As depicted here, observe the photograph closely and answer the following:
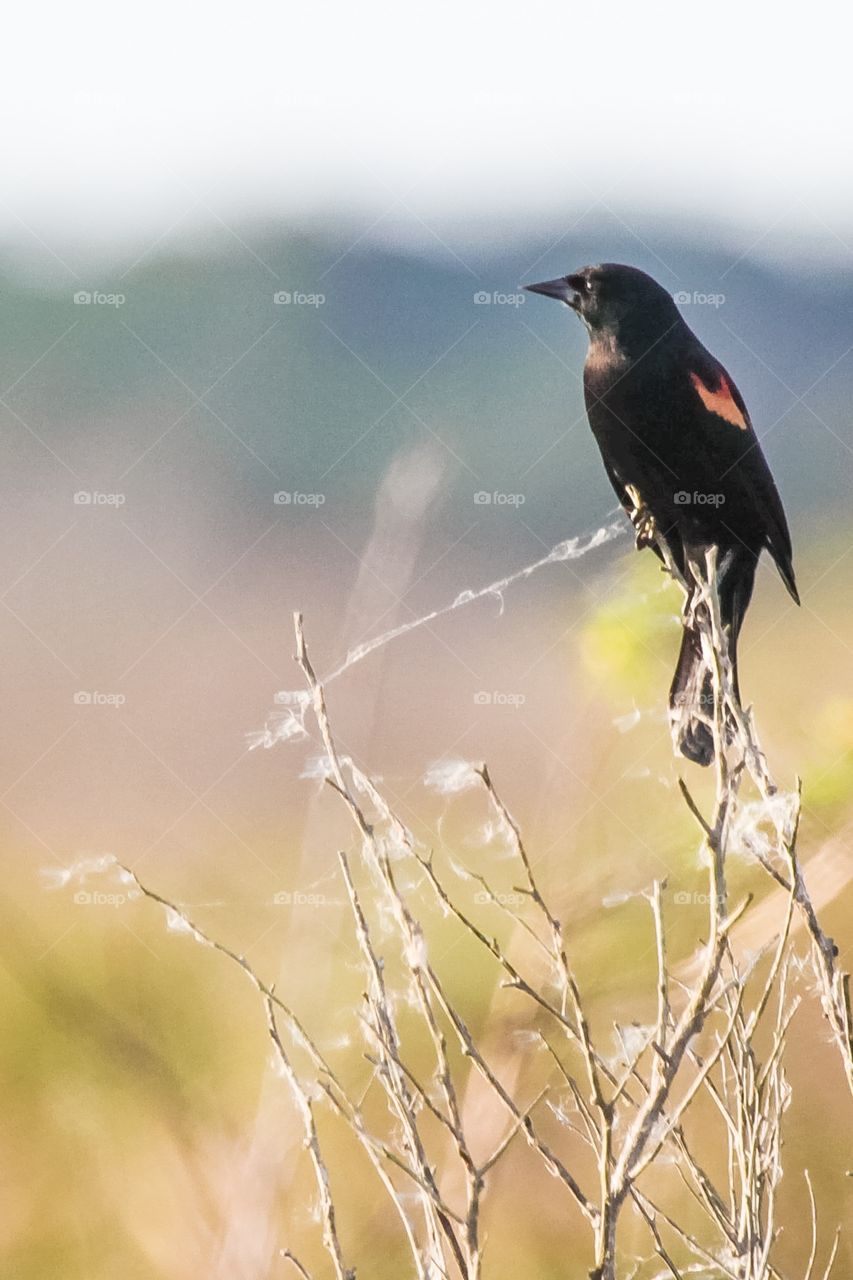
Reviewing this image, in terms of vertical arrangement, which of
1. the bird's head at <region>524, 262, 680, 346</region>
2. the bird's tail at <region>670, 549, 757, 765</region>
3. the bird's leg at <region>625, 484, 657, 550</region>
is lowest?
the bird's tail at <region>670, 549, 757, 765</region>

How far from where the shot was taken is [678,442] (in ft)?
5.71

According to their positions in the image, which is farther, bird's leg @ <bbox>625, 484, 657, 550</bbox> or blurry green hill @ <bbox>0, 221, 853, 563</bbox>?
blurry green hill @ <bbox>0, 221, 853, 563</bbox>

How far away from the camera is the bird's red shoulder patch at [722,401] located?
5.79ft

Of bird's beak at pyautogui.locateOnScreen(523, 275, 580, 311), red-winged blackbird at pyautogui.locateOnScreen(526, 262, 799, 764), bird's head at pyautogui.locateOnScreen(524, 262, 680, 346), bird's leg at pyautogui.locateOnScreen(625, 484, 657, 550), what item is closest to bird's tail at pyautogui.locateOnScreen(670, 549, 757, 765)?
red-winged blackbird at pyautogui.locateOnScreen(526, 262, 799, 764)

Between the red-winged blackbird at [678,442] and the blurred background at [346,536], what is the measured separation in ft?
0.26

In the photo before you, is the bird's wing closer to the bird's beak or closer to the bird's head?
the bird's head

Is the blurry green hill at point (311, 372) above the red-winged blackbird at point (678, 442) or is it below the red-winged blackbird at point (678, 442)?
above

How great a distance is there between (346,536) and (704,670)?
0.67m

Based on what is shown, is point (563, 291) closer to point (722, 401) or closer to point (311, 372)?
point (722, 401)

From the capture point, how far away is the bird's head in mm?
1788

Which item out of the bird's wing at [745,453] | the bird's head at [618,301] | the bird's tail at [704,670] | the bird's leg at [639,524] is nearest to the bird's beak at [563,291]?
the bird's head at [618,301]

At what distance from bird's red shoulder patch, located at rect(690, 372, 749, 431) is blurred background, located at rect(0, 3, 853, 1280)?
0.34 feet

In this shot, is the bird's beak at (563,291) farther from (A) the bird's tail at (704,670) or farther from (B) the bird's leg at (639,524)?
(A) the bird's tail at (704,670)

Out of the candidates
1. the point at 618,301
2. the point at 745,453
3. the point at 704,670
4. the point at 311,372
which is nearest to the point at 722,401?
the point at 745,453
